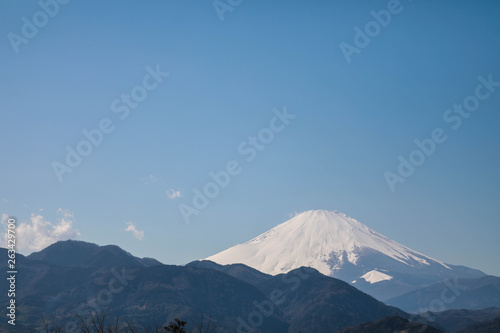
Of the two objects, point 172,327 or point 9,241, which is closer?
point 172,327

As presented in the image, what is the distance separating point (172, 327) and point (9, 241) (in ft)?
178

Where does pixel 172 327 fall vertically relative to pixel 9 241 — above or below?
below

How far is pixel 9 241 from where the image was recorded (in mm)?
72312

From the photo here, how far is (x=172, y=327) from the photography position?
27.4m
